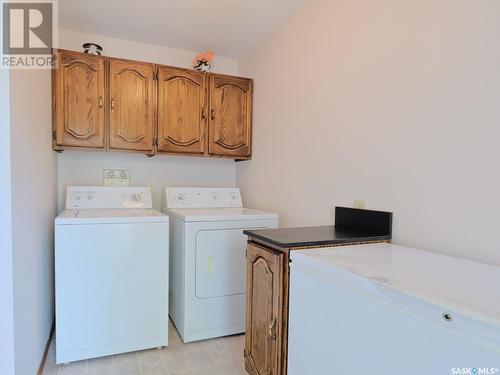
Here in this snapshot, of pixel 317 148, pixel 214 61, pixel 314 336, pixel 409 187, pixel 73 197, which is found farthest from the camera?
pixel 214 61

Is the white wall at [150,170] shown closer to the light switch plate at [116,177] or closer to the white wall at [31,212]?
the light switch plate at [116,177]

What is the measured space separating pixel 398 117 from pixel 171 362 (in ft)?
6.52

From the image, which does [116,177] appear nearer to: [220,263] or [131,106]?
[131,106]

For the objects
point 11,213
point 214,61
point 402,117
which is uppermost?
point 214,61

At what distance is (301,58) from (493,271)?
5.76ft

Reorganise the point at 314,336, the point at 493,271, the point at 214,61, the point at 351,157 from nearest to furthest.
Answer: the point at 493,271
the point at 314,336
the point at 351,157
the point at 214,61

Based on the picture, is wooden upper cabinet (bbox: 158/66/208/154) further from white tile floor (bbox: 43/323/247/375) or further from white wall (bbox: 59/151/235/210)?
white tile floor (bbox: 43/323/247/375)

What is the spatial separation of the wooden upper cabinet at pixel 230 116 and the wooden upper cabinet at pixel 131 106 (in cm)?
53

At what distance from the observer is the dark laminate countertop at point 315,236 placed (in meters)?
1.37

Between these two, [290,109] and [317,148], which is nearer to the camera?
[317,148]

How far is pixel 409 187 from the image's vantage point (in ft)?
4.75

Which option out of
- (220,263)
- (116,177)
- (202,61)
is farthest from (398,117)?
(116,177)

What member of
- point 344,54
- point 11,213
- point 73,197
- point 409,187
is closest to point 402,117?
point 409,187

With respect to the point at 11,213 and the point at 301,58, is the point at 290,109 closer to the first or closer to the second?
the point at 301,58
